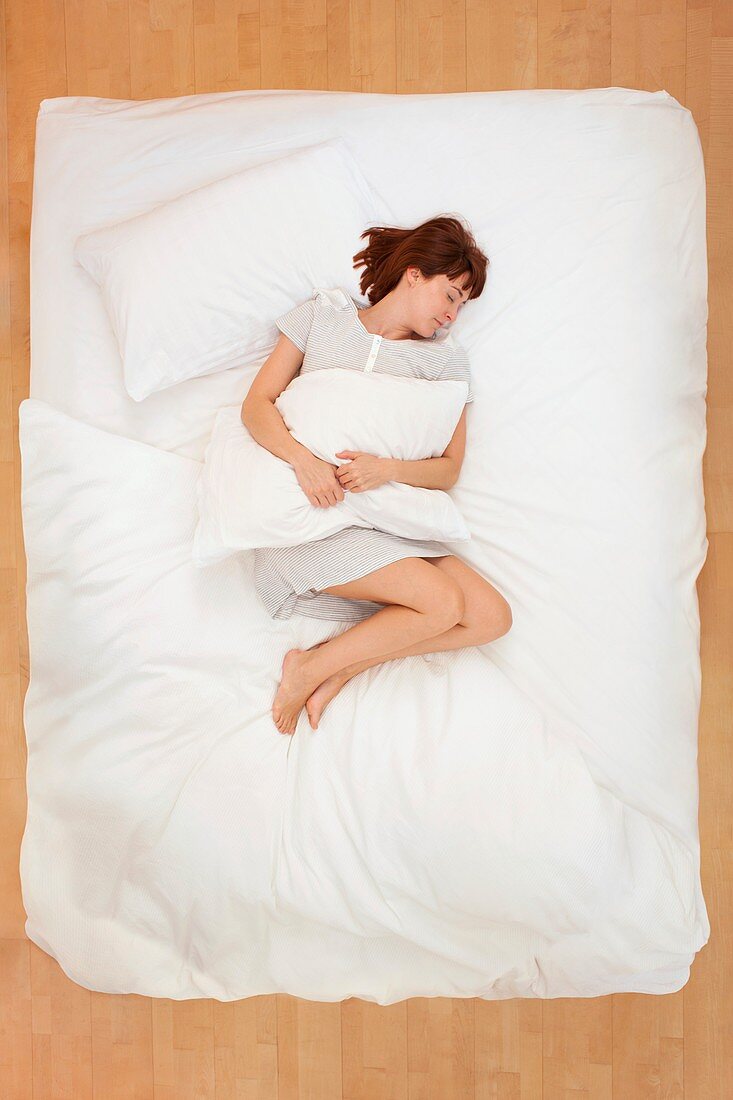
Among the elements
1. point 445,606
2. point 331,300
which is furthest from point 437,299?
point 445,606

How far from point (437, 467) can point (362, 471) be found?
0.42 ft

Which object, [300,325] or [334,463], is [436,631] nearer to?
[334,463]

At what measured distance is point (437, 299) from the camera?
1.29 m

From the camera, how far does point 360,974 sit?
1266mm

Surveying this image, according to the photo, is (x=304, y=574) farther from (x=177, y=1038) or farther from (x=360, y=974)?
(x=177, y=1038)

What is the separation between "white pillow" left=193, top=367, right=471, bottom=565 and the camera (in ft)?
3.98

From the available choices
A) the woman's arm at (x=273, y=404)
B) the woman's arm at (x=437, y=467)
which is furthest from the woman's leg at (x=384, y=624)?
the woman's arm at (x=273, y=404)

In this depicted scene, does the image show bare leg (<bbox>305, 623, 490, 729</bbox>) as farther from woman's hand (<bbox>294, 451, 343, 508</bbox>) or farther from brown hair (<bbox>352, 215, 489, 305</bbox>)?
brown hair (<bbox>352, 215, 489, 305</bbox>)

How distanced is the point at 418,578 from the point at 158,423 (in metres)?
0.53

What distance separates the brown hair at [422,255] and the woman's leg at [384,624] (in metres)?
0.47

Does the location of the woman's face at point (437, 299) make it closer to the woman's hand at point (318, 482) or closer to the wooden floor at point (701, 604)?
the woman's hand at point (318, 482)

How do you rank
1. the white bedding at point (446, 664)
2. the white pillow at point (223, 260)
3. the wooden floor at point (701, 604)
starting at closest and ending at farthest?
Answer: the white bedding at point (446, 664) < the white pillow at point (223, 260) < the wooden floor at point (701, 604)

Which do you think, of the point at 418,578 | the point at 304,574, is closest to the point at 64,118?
the point at 304,574

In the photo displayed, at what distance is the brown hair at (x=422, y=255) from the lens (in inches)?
50.8
